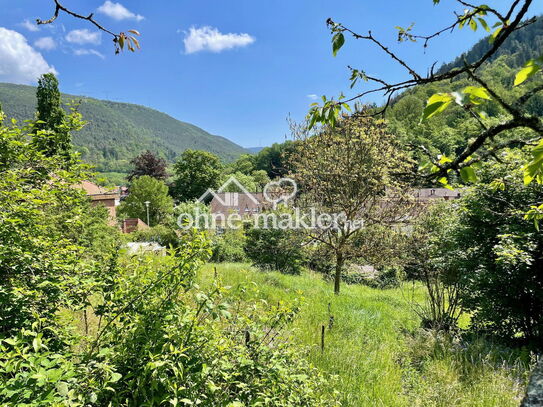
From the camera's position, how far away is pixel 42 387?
1.31 meters

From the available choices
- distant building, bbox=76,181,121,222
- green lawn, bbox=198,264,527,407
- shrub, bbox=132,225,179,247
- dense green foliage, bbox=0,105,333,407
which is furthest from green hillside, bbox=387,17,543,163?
shrub, bbox=132,225,179,247

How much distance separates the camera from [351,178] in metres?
7.71

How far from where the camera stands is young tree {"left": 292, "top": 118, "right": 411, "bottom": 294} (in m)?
Answer: 7.67

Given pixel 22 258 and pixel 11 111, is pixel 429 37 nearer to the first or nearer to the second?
pixel 22 258

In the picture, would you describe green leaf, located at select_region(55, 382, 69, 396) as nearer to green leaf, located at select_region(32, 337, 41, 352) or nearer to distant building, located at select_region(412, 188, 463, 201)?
green leaf, located at select_region(32, 337, 41, 352)

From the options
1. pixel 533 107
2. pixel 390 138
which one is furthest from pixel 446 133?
pixel 390 138

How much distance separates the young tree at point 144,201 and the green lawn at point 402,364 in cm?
3252

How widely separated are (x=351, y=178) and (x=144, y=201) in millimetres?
31685

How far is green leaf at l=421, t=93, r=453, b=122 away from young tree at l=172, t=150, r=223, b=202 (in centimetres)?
4714

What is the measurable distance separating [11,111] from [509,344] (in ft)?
851

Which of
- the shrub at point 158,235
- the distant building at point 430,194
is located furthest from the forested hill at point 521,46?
the shrub at point 158,235

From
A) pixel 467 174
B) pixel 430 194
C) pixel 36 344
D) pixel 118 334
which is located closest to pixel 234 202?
pixel 430 194

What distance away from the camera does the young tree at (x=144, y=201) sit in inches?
1351

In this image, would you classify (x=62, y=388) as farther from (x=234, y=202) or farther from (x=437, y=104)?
(x=234, y=202)
